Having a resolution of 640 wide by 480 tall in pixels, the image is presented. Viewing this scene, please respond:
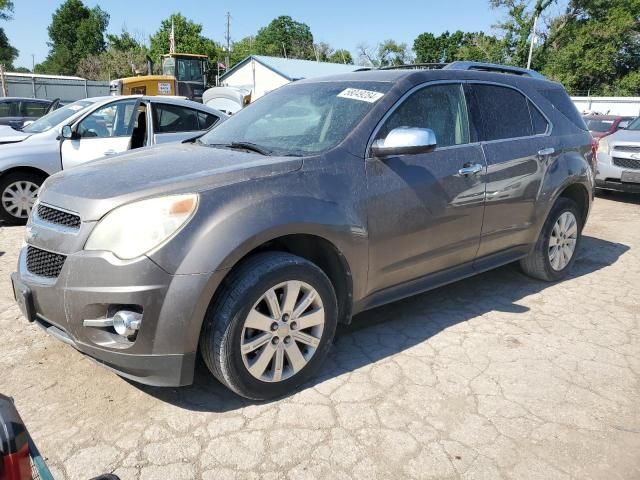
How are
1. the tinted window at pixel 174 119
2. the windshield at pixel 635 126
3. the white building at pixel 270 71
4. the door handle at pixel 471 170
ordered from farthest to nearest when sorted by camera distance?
the white building at pixel 270 71
the windshield at pixel 635 126
the tinted window at pixel 174 119
the door handle at pixel 471 170

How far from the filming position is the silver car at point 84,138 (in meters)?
6.42

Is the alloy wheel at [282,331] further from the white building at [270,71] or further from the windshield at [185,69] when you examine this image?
the white building at [270,71]

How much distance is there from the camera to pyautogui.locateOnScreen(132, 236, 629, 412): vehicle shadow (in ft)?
9.43

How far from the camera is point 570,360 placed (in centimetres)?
337

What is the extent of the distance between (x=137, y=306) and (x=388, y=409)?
1.40m

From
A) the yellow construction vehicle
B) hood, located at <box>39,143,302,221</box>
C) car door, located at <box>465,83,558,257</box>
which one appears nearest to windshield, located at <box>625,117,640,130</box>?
car door, located at <box>465,83,558,257</box>

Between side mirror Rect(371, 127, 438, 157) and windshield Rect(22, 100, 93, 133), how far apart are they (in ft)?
17.9

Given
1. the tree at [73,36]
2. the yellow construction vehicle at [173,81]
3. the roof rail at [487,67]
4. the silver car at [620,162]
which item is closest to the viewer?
the roof rail at [487,67]

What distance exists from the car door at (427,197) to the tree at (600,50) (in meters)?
45.0

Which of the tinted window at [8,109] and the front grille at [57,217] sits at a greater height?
the tinted window at [8,109]

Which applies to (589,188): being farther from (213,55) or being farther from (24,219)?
(213,55)

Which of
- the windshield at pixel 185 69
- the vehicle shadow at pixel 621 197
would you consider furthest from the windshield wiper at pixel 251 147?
the windshield at pixel 185 69

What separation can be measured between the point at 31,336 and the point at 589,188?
476 cm

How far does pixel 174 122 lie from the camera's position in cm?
687
